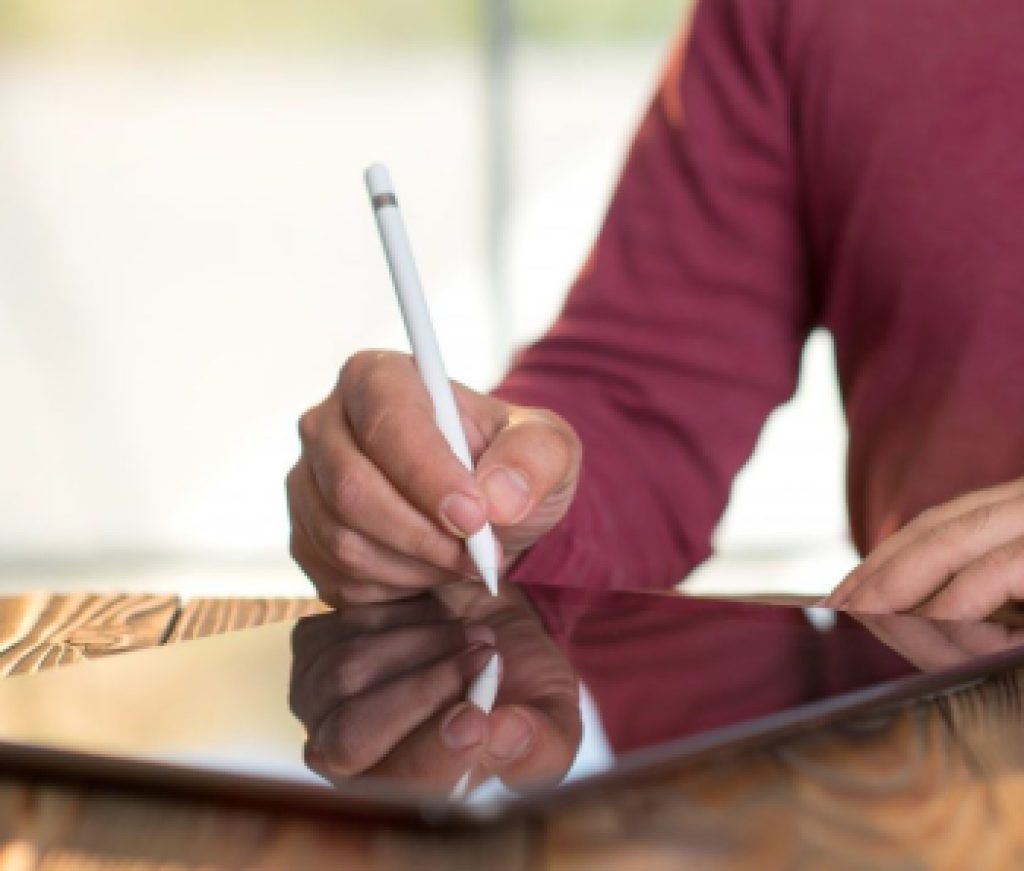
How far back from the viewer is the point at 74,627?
0.76 meters

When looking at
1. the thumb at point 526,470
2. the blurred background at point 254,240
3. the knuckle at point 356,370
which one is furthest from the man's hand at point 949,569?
the blurred background at point 254,240

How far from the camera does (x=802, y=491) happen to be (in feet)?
10.3

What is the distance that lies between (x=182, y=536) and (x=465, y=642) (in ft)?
8.83

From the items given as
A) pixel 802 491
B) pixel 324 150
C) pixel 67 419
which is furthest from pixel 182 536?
pixel 802 491

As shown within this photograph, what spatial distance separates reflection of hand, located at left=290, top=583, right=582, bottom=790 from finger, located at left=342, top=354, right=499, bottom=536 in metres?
0.04

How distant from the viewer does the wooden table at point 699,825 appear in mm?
376

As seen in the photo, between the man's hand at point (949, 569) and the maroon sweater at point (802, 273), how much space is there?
0.83 feet

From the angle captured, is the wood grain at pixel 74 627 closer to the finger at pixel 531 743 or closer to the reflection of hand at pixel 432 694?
the reflection of hand at pixel 432 694

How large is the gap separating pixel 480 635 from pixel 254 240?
257cm

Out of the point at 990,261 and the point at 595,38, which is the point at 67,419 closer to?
the point at 595,38

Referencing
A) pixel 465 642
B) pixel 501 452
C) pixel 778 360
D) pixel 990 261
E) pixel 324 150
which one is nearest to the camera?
pixel 465 642

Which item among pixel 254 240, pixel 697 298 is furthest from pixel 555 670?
pixel 254 240

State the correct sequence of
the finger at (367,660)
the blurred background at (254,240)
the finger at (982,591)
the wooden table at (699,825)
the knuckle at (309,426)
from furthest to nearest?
1. the blurred background at (254,240)
2. the knuckle at (309,426)
3. the finger at (982,591)
4. the finger at (367,660)
5. the wooden table at (699,825)

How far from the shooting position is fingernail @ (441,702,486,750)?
416 millimetres
